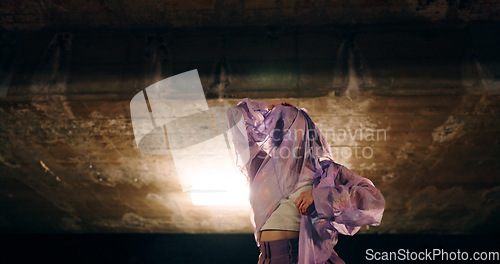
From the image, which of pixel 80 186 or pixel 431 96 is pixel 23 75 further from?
pixel 431 96

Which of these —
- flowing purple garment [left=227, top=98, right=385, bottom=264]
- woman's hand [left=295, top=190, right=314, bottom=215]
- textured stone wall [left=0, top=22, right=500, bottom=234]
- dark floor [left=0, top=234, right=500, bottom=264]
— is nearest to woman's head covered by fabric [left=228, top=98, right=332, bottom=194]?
flowing purple garment [left=227, top=98, right=385, bottom=264]

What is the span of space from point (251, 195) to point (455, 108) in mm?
2310

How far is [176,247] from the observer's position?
364 centimetres

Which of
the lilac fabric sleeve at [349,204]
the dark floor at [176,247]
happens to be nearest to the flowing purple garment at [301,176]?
the lilac fabric sleeve at [349,204]

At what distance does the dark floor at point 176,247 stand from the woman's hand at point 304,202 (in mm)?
2113

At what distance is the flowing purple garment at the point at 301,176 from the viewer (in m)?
1.72

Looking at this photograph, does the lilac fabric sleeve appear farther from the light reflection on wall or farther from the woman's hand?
the light reflection on wall

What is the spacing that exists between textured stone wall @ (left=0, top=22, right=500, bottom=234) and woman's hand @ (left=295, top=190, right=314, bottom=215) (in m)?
1.23

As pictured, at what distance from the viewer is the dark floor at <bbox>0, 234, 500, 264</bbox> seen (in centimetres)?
344

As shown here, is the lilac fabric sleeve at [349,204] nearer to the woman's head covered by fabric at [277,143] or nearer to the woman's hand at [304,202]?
the woman's hand at [304,202]

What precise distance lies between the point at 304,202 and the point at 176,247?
2629 millimetres

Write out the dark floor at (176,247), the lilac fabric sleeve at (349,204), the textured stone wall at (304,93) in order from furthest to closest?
the dark floor at (176,247) < the textured stone wall at (304,93) < the lilac fabric sleeve at (349,204)

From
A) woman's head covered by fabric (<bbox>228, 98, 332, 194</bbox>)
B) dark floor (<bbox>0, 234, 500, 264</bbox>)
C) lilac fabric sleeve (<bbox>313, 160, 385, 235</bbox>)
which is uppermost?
woman's head covered by fabric (<bbox>228, 98, 332, 194</bbox>)

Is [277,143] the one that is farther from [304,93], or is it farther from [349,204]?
[304,93]
